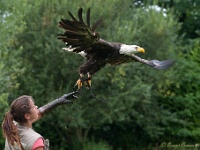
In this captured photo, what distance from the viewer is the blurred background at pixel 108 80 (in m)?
12.2

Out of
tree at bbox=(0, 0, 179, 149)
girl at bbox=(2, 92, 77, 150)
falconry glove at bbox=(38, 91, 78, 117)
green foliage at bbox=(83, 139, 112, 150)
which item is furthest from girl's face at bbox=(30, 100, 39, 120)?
green foliage at bbox=(83, 139, 112, 150)

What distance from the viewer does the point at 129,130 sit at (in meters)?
15.8

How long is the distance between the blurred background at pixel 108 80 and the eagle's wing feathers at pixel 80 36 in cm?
563

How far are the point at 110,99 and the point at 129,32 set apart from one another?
1680 millimetres

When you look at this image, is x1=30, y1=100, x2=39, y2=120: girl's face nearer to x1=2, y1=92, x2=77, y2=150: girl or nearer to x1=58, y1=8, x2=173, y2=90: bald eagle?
x1=2, y1=92, x2=77, y2=150: girl

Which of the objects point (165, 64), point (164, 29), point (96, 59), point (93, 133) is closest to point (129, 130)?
point (93, 133)

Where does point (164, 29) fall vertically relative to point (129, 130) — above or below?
above

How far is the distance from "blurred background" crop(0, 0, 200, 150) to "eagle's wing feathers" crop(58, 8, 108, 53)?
18.5ft

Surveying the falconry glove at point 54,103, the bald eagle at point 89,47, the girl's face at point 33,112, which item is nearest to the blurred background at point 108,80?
the bald eagle at point 89,47

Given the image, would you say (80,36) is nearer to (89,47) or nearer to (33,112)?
(89,47)

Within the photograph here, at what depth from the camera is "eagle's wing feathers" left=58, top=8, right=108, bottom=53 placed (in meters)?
4.48

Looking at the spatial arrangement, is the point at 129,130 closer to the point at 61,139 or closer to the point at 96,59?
the point at 61,139

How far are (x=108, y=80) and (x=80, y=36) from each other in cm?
822

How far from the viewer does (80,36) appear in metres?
4.56
